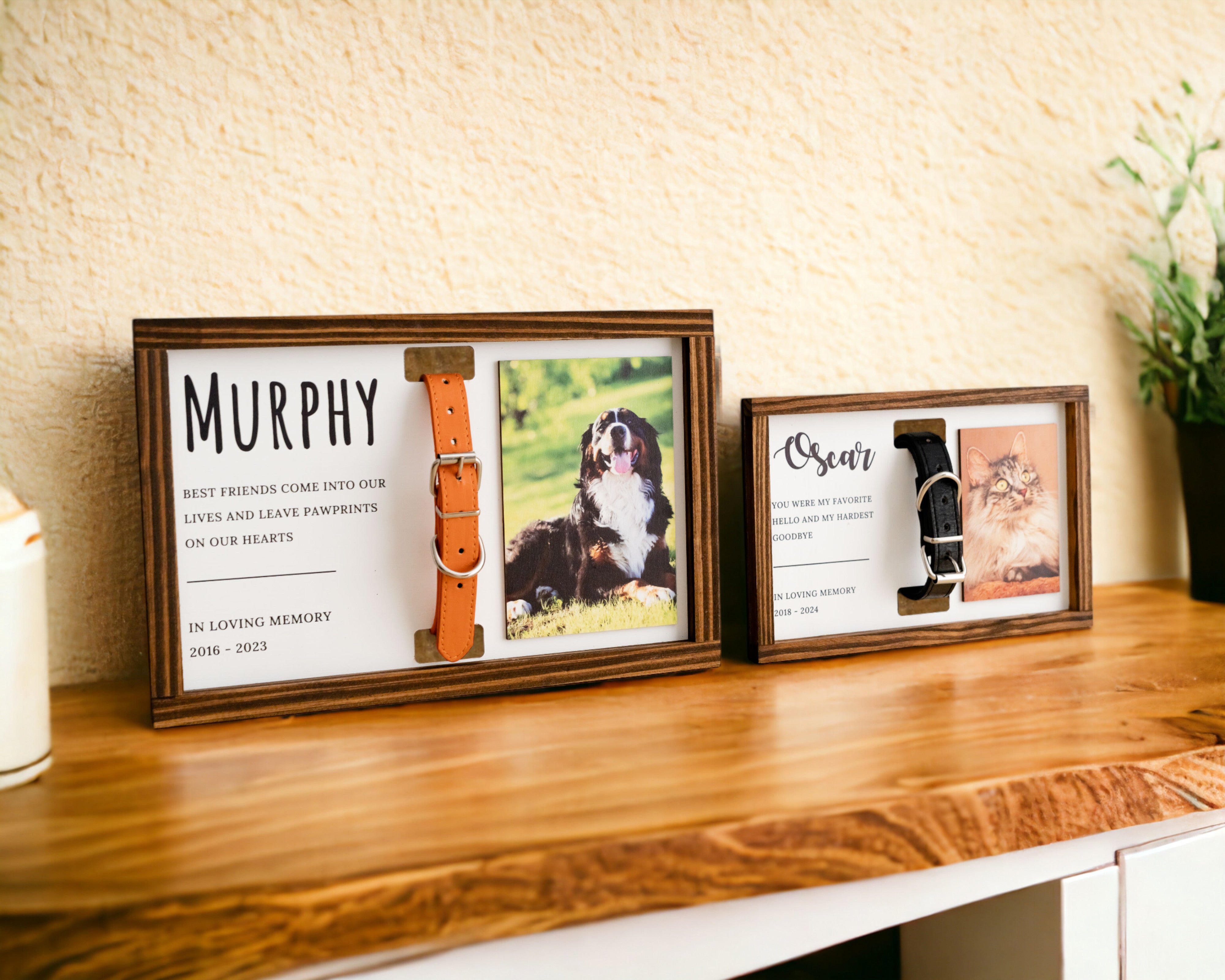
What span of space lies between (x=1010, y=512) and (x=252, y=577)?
605 mm

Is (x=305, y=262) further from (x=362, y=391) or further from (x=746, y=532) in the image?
(x=746, y=532)

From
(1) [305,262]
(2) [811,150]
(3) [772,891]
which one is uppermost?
(2) [811,150]

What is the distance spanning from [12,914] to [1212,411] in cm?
99

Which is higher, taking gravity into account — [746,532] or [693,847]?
[746,532]

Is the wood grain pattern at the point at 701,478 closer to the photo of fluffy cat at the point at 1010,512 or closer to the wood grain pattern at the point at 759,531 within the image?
the wood grain pattern at the point at 759,531

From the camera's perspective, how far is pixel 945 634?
0.76 m

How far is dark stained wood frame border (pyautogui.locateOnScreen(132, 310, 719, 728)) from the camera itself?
1.90ft

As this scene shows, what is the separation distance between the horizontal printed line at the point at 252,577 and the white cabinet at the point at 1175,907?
52 centimetres

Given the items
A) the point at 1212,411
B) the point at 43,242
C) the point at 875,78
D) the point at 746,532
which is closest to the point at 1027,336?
the point at 1212,411

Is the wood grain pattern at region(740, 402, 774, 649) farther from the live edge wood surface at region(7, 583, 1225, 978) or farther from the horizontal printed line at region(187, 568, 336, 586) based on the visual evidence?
the horizontal printed line at region(187, 568, 336, 586)

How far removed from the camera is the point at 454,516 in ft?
2.02

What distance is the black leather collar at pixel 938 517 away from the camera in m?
0.73

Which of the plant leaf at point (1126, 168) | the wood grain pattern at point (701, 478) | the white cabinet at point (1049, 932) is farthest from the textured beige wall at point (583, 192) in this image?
the white cabinet at point (1049, 932)

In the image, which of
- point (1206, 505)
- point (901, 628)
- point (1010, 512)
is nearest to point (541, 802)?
point (901, 628)
